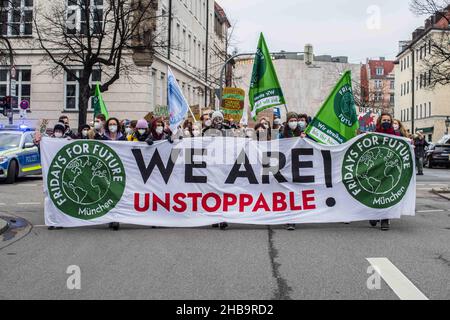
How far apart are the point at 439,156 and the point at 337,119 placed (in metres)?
28.9

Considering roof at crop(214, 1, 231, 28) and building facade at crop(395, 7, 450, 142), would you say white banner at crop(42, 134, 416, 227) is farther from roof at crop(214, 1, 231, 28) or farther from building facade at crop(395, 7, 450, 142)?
roof at crop(214, 1, 231, 28)

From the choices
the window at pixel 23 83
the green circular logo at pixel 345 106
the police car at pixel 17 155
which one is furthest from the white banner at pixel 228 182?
the window at pixel 23 83

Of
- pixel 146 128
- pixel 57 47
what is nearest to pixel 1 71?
pixel 57 47

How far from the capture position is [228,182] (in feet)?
33.1

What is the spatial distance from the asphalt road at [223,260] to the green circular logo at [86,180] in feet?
1.27

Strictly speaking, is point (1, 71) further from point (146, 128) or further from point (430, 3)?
point (146, 128)

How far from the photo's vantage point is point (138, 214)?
9.95 m

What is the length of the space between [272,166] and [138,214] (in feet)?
7.44

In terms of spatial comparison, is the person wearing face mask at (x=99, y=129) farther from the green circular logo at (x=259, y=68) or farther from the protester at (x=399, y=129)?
the protester at (x=399, y=129)

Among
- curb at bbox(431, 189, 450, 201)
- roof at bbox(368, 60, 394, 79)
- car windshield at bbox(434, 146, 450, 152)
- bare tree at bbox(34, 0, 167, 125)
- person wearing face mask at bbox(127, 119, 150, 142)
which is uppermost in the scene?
roof at bbox(368, 60, 394, 79)

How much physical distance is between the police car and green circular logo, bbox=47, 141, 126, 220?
31.6ft

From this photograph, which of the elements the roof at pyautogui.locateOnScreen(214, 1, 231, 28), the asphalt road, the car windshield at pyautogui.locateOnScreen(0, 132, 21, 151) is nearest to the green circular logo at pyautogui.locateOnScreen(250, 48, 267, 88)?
the asphalt road

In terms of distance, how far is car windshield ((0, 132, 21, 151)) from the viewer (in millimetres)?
19766

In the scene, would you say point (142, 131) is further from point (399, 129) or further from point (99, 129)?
point (399, 129)
